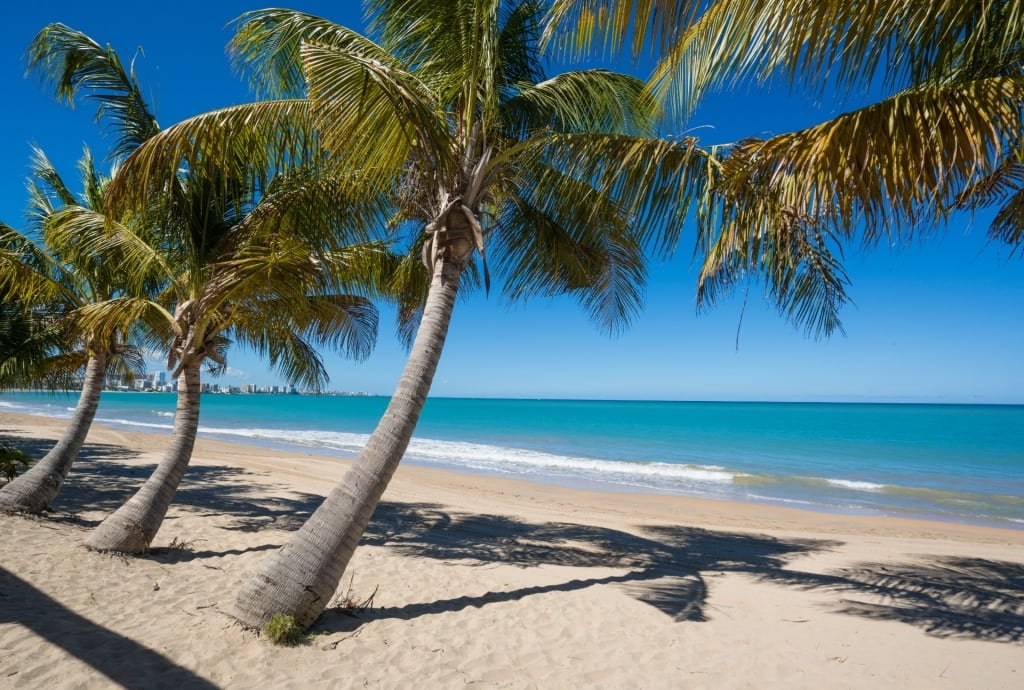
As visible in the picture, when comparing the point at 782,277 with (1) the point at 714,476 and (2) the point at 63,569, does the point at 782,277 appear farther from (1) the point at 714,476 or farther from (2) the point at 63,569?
(1) the point at 714,476

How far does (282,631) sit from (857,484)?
20476mm

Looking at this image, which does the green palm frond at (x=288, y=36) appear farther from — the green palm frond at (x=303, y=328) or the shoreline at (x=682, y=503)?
the shoreline at (x=682, y=503)

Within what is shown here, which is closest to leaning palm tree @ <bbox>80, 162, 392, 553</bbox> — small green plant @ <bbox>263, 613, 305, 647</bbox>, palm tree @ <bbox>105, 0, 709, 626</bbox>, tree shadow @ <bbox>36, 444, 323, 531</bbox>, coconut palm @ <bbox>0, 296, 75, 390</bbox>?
palm tree @ <bbox>105, 0, 709, 626</bbox>

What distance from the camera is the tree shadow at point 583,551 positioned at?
5.17 metres

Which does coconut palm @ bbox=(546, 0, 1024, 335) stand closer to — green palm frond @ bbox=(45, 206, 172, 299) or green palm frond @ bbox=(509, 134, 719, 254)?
green palm frond @ bbox=(509, 134, 719, 254)

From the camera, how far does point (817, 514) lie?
1350 centimetres

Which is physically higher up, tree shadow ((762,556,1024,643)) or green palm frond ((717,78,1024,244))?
green palm frond ((717,78,1024,244))

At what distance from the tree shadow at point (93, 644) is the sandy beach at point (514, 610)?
0.01 meters

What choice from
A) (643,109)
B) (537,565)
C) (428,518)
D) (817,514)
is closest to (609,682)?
(537,565)

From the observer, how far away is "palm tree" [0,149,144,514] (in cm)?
647

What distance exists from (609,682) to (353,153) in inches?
158

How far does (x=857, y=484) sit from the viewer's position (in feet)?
63.5

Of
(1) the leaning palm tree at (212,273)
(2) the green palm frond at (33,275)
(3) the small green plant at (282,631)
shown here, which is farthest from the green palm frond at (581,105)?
(2) the green palm frond at (33,275)

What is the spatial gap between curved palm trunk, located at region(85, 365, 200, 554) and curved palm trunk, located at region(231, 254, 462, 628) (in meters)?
2.15
